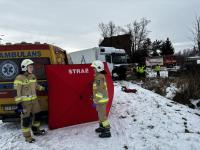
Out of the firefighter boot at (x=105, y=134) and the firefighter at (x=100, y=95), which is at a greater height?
the firefighter at (x=100, y=95)

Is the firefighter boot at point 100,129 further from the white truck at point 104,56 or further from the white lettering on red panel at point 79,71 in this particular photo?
the white truck at point 104,56

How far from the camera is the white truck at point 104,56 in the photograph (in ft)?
89.8

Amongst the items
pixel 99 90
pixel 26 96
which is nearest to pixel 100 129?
pixel 99 90

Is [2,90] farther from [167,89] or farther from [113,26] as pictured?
[113,26]

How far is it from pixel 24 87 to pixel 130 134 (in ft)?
9.14

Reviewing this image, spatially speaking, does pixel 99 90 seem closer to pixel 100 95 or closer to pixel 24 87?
pixel 100 95

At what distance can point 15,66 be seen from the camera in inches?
342

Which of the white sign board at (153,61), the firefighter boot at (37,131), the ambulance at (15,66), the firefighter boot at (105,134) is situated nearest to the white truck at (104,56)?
the ambulance at (15,66)

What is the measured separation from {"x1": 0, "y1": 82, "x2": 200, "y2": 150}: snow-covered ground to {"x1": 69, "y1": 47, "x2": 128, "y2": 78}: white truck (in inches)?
686

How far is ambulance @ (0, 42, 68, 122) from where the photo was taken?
332 inches

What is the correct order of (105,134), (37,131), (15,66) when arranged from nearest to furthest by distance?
1. (105,134)
2. (37,131)
3. (15,66)

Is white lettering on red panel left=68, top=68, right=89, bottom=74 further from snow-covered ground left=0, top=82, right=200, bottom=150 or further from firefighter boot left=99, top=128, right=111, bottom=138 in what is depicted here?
firefighter boot left=99, top=128, right=111, bottom=138

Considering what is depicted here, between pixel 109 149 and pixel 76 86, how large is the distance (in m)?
2.35

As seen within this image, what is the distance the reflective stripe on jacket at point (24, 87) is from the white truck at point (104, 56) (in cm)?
1923
